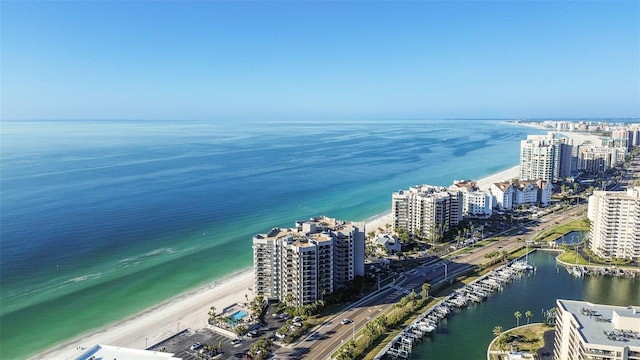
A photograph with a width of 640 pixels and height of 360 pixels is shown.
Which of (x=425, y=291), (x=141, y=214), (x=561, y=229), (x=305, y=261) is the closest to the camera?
(x=305, y=261)

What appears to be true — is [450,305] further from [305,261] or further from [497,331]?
[305,261]

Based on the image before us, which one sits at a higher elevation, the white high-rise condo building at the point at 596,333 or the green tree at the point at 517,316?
the white high-rise condo building at the point at 596,333

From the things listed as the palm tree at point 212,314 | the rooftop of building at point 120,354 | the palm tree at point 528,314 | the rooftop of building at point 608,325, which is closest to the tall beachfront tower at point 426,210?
the palm tree at point 528,314

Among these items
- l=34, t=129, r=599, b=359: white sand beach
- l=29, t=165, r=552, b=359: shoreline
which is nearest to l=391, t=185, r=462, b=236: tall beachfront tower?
l=34, t=129, r=599, b=359: white sand beach

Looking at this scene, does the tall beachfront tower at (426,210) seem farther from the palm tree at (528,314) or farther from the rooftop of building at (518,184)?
the palm tree at (528,314)

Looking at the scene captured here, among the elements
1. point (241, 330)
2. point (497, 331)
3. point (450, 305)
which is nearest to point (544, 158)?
point (450, 305)

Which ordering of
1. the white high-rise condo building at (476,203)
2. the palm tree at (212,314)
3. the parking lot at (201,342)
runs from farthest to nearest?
the white high-rise condo building at (476,203)
the palm tree at (212,314)
the parking lot at (201,342)

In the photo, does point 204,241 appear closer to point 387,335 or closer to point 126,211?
point 126,211
